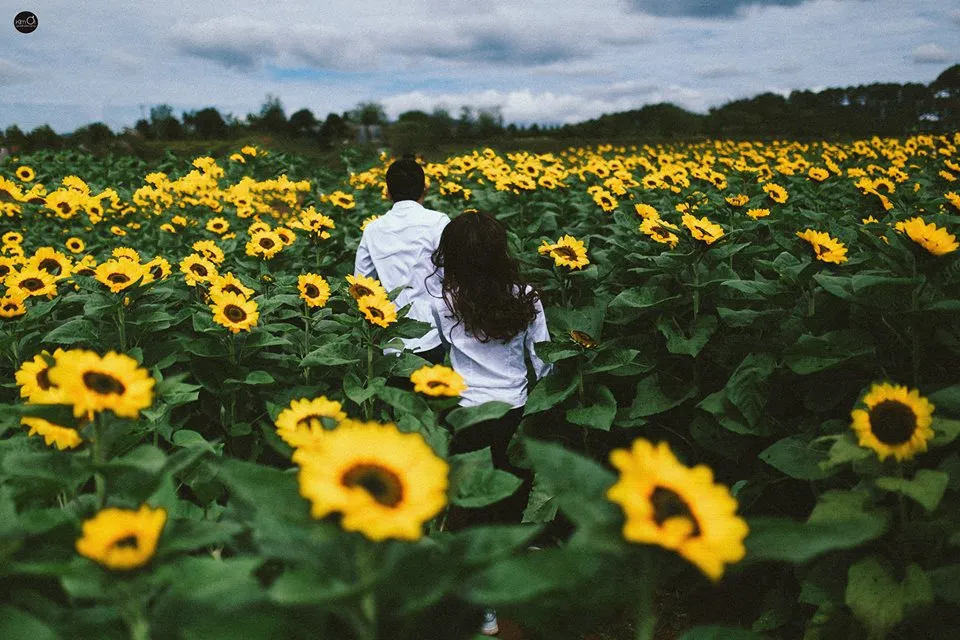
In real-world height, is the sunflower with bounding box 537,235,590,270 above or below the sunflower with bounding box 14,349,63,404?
above

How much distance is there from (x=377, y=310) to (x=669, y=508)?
78.1 inches

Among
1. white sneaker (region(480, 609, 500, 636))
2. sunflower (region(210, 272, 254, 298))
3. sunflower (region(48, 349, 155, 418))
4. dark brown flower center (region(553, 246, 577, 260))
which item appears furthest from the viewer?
dark brown flower center (region(553, 246, 577, 260))

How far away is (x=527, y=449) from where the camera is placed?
1218 millimetres

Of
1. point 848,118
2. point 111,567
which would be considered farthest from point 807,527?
point 848,118

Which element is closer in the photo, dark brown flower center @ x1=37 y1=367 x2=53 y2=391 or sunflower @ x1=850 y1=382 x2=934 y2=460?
sunflower @ x1=850 y1=382 x2=934 y2=460

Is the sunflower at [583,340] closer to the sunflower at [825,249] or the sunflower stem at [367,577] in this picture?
the sunflower at [825,249]

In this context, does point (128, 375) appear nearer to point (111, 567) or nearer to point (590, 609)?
point (111, 567)

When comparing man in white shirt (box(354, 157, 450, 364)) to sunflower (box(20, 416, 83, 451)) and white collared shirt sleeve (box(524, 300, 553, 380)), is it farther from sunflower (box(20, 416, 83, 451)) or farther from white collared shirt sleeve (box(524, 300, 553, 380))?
sunflower (box(20, 416, 83, 451))

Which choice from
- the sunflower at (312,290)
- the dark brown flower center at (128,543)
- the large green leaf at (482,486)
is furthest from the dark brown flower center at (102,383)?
the sunflower at (312,290)

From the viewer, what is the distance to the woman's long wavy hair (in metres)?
3.52

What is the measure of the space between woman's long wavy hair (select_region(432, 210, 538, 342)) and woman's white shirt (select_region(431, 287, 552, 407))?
5 cm

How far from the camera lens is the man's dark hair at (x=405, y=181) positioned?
4875 mm

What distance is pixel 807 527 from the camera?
1.16 meters

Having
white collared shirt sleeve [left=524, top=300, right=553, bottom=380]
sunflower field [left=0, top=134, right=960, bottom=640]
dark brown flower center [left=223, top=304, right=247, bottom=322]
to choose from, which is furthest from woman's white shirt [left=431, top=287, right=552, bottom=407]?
dark brown flower center [left=223, top=304, right=247, bottom=322]
